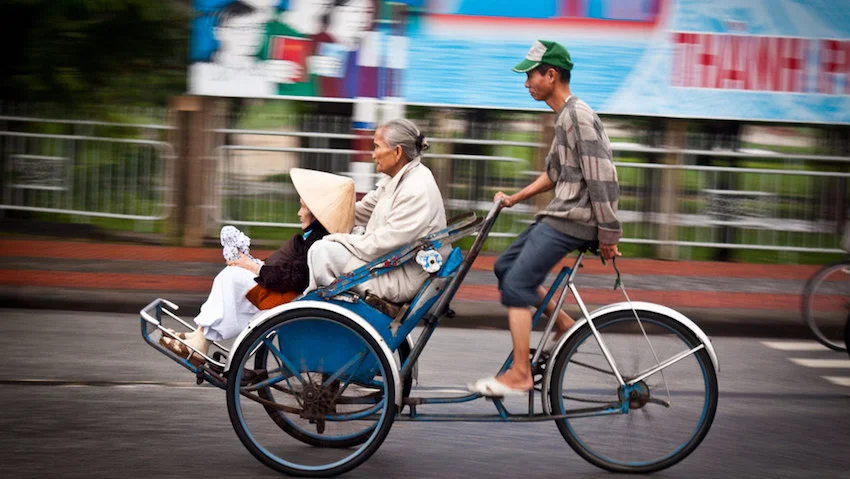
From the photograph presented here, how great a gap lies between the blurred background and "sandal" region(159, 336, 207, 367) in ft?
27.3

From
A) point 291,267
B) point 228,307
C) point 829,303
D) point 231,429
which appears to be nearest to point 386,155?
point 291,267

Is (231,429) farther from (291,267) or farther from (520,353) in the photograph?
(520,353)

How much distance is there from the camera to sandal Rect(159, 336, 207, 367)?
18.0 feet

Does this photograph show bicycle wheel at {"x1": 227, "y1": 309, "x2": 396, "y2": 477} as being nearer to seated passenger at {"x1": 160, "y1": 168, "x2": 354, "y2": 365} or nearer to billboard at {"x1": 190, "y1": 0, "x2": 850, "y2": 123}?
seated passenger at {"x1": 160, "y1": 168, "x2": 354, "y2": 365}

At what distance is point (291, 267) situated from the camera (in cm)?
538

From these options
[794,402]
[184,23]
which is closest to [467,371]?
[794,402]

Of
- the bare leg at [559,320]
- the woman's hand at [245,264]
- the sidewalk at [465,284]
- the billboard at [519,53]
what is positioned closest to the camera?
the bare leg at [559,320]

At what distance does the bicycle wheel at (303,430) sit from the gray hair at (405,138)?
91 centimetres

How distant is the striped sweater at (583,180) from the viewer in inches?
202

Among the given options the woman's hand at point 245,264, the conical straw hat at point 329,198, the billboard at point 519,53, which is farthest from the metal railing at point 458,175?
the conical straw hat at point 329,198

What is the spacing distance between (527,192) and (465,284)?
6.03 meters

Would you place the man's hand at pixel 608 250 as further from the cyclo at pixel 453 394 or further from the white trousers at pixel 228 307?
the white trousers at pixel 228 307

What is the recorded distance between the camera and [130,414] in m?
6.29

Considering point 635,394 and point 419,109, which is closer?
point 635,394
